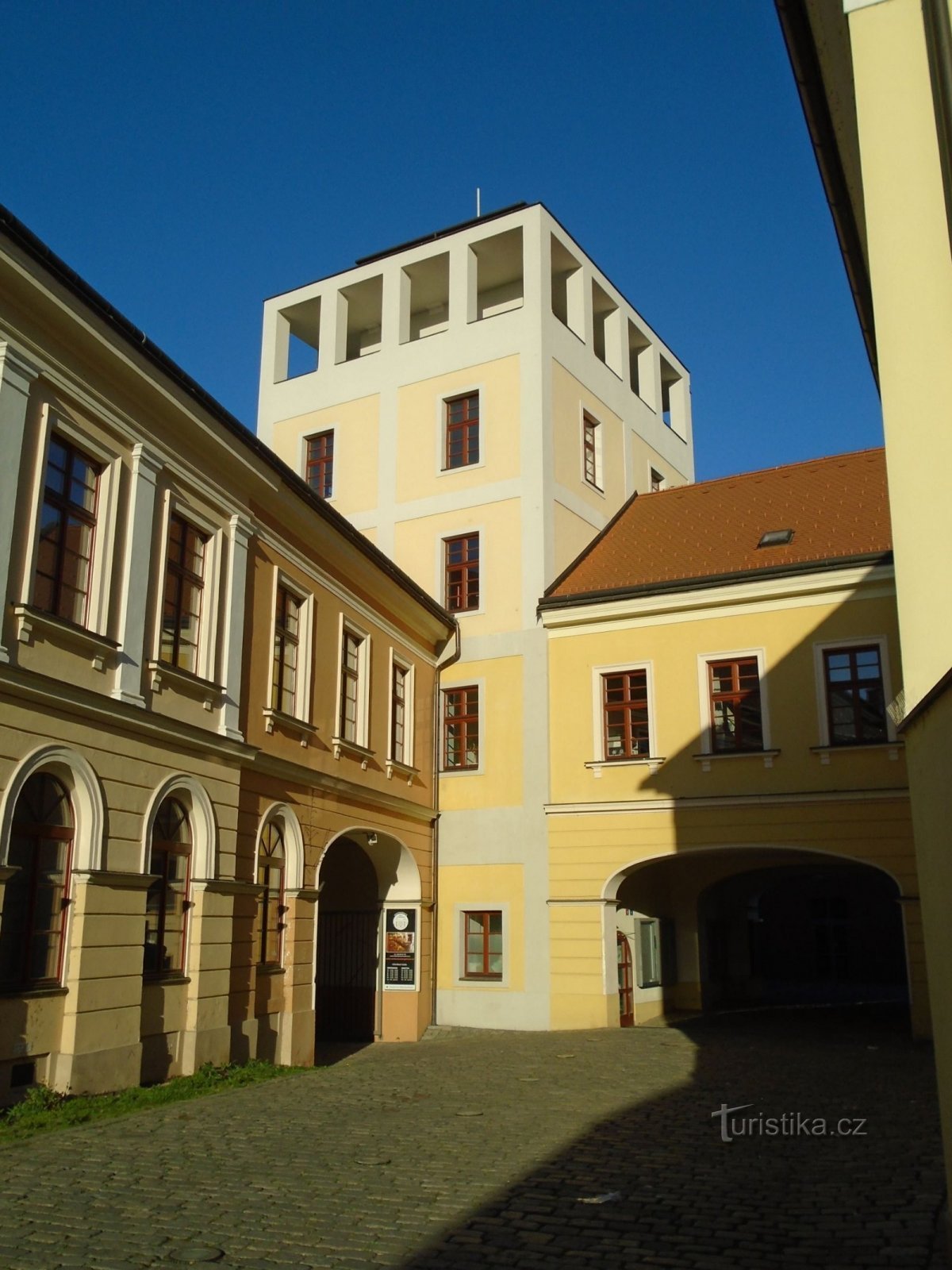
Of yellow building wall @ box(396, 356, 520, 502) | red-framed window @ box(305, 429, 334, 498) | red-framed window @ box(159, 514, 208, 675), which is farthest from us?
red-framed window @ box(305, 429, 334, 498)

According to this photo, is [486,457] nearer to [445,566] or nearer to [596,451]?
[445,566]

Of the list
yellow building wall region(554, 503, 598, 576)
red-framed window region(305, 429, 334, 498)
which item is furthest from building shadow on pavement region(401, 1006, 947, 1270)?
red-framed window region(305, 429, 334, 498)

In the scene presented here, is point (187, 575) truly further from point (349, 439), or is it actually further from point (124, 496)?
point (349, 439)

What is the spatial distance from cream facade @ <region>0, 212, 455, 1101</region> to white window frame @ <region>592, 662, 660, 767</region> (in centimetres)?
423

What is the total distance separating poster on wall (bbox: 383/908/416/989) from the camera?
1998 centimetres

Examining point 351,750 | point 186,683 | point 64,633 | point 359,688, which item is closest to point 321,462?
point 359,688

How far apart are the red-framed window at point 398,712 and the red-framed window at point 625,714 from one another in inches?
146

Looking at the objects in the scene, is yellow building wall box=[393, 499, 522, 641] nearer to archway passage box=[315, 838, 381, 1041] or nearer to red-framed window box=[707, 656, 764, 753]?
red-framed window box=[707, 656, 764, 753]

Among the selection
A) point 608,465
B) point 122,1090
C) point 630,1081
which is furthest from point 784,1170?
point 608,465

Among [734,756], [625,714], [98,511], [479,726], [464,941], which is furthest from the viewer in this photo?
[479,726]

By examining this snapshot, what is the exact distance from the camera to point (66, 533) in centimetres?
1173

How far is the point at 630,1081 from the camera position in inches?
522

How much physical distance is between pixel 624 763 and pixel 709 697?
1932 millimetres

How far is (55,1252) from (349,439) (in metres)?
20.9
